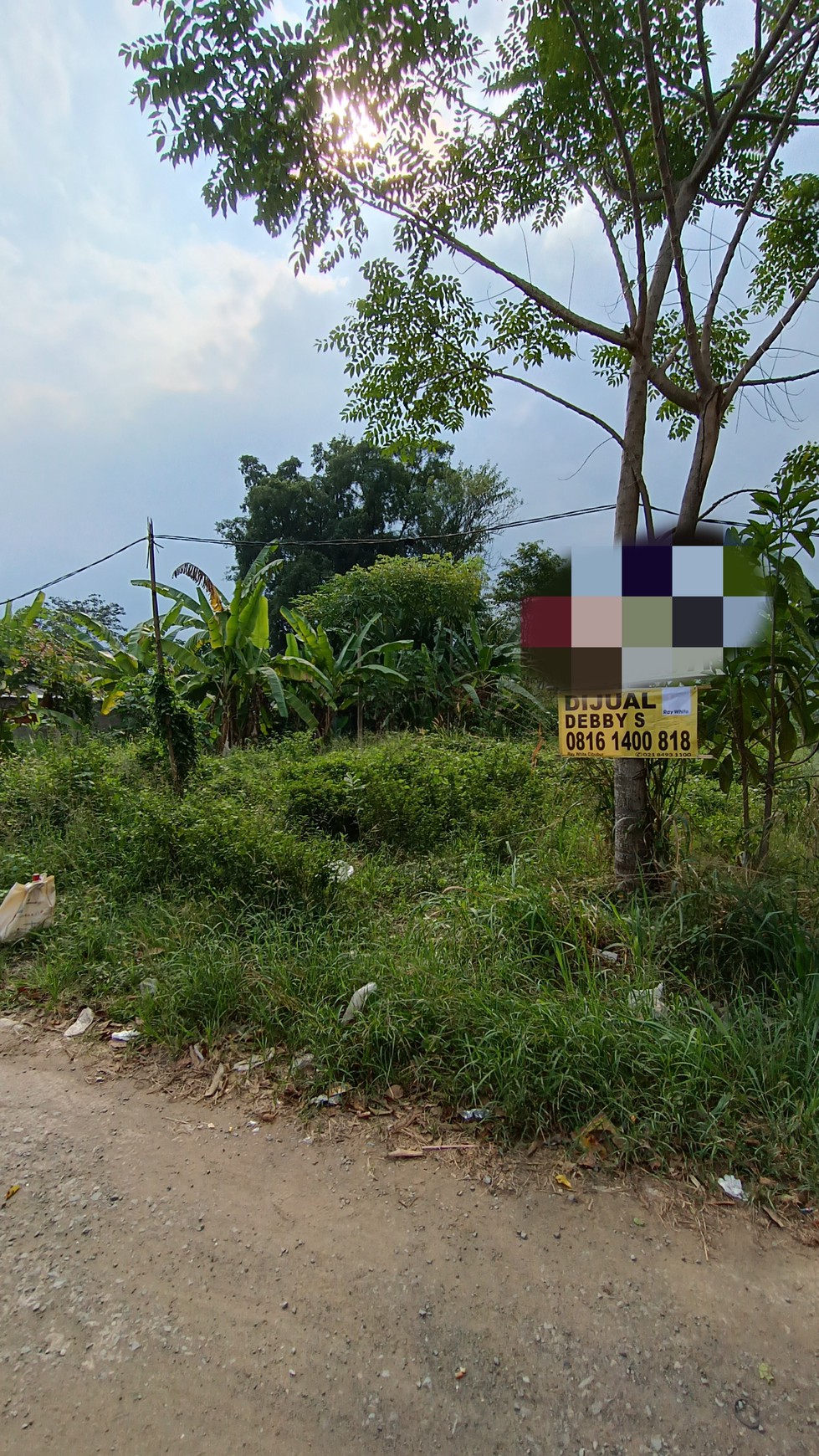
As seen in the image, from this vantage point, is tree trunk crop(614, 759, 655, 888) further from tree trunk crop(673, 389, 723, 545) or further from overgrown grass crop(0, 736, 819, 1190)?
tree trunk crop(673, 389, 723, 545)

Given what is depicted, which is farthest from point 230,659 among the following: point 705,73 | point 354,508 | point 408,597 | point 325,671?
point 354,508

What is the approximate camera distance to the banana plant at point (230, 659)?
796 cm

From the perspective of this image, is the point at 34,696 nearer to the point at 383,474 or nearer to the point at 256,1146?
the point at 256,1146

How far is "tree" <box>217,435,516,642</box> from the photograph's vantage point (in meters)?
21.9

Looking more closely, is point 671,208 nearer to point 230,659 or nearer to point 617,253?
point 617,253

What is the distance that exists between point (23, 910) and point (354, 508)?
21424mm

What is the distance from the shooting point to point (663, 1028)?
2258mm

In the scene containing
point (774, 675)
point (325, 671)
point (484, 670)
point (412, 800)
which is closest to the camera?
point (774, 675)

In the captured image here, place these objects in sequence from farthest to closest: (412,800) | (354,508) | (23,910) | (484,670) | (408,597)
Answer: (354,508), (408,597), (484,670), (412,800), (23,910)

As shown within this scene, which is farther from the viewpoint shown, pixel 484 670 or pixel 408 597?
pixel 408 597

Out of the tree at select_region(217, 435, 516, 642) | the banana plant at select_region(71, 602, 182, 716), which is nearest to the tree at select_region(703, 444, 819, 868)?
the banana plant at select_region(71, 602, 182, 716)

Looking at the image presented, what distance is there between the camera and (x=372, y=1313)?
5.20ft

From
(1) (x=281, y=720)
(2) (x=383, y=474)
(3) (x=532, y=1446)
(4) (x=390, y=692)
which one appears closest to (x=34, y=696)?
(1) (x=281, y=720)

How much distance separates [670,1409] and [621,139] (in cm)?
447
